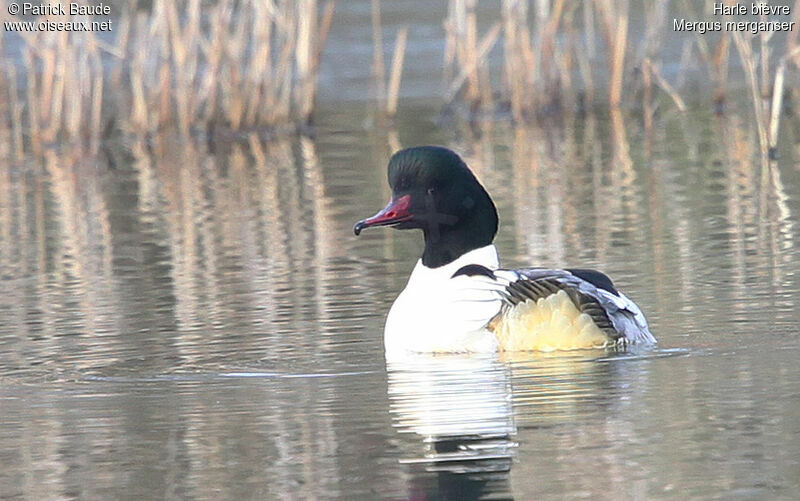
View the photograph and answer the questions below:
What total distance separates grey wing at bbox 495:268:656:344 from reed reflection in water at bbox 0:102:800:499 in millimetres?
161

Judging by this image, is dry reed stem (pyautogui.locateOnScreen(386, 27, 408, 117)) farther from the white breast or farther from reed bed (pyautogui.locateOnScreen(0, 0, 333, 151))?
the white breast

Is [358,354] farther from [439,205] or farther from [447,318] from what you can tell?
[439,205]

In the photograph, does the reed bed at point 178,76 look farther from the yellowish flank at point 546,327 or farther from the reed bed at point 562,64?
the yellowish flank at point 546,327

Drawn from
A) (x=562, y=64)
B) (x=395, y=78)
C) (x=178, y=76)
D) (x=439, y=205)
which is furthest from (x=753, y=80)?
(x=439, y=205)

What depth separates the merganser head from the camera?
8.45 metres

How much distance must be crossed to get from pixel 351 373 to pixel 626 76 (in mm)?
14165

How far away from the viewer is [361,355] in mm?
8281

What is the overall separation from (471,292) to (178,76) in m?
11.5

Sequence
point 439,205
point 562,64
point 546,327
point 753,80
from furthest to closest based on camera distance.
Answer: point 562,64 < point 753,80 < point 439,205 < point 546,327

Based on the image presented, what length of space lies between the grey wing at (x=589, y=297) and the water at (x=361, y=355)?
0.14 metres

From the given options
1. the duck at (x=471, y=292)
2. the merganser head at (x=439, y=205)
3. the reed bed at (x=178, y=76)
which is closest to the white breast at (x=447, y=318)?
Result: the duck at (x=471, y=292)

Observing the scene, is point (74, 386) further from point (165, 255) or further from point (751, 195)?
point (751, 195)

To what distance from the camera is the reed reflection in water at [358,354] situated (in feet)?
19.9

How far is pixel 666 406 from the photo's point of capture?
22.3ft
